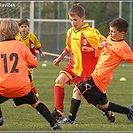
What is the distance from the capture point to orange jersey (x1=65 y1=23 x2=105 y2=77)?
9086mm

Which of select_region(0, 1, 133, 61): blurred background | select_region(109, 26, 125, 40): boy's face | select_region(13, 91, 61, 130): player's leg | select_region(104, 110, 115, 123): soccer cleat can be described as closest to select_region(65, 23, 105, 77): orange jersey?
select_region(109, 26, 125, 40): boy's face

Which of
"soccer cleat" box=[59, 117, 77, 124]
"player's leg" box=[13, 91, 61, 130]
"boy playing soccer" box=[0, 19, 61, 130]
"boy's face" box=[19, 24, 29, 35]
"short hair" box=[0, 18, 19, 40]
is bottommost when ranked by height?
"soccer cleat" box=[59, 117, 77, 124]

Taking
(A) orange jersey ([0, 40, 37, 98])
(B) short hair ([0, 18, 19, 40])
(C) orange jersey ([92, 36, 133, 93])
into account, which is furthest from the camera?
(C) orange jersey ([92, 36, 133, 93])

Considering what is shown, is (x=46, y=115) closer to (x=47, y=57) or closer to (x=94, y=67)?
(x=94, y=67)

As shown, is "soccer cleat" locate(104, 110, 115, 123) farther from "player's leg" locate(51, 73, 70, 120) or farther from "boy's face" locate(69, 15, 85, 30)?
"boy's face" locate(69, 15, 85, 30)

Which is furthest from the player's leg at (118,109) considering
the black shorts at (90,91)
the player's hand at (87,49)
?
the player's hand at (87,49)

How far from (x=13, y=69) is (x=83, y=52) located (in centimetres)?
175

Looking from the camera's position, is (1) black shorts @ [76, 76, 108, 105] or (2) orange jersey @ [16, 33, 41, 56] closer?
(1) black shorts @ [76, 76, 108, 105]

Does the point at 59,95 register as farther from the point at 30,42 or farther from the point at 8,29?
the point at 30,42

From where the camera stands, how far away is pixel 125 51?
8484 millimetres

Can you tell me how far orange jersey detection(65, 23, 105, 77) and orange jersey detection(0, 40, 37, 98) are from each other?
153cm

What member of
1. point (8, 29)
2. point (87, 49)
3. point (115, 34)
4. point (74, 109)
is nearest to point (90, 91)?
point (74, 109)

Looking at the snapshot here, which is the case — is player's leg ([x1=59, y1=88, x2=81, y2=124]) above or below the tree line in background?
below

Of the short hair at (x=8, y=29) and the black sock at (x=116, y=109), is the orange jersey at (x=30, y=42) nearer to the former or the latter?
the black sock at (x=116, y=109)
